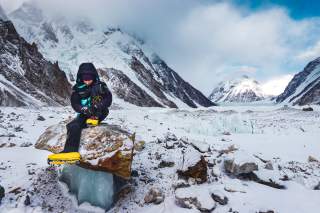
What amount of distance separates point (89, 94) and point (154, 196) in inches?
119

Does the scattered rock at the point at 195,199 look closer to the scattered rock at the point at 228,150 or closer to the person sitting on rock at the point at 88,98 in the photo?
the person sitting on rock at the point at 88,98

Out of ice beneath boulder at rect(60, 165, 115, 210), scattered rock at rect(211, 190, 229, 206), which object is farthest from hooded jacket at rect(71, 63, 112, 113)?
scattered rock at rect(211, 190, 229, 206)

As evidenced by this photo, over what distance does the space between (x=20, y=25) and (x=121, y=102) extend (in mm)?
55839

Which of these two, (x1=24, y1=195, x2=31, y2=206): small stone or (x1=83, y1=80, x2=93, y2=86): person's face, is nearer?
(x1=24, y1=195, x2=31, y2=206): small stone

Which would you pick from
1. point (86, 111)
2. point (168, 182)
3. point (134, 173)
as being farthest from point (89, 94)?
point (168, 182)

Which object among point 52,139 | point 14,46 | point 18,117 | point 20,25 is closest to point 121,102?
point 14,46

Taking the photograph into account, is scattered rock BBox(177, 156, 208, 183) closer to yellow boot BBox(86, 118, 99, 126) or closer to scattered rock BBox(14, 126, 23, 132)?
yellow boot BBox(86, 118, 99, 126)

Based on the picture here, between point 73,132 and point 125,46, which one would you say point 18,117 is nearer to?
point 73,132

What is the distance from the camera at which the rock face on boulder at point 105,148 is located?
773cm

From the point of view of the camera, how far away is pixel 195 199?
7750 mm

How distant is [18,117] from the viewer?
16.2 meters

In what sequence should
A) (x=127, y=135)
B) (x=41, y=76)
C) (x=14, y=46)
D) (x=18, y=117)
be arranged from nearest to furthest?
(x=127, y=135) → (x=18, y=117) → (x=14, y=46) → (x=41, y=76)

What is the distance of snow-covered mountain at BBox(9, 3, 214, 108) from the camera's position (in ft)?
339

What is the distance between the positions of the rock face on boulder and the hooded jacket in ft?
2.08
